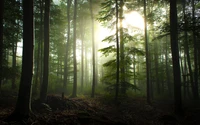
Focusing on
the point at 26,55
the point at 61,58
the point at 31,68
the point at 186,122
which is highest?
the point at 61,58

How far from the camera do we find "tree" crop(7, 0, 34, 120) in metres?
5.79

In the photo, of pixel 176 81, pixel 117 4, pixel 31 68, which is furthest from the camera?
pixel 117 4

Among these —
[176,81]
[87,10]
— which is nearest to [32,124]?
[176,81]

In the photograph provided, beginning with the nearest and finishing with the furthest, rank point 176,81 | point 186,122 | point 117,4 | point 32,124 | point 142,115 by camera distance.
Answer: point 32,124 → point 186,122 → point 142,115 → point 176,81 → point 117,4

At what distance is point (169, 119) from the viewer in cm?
805

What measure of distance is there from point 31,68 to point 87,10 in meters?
14.9

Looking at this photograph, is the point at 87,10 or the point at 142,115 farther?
the point at 87,10

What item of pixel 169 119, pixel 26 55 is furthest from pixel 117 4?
pixel 169 119

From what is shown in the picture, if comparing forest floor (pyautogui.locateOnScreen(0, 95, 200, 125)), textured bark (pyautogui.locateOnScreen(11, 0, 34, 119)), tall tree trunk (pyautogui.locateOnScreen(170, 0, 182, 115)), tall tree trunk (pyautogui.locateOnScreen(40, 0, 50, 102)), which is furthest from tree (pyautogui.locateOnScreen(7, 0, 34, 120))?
tall tree trunk (pyautogui.locateOnScreen(170, 0, 182, 115))

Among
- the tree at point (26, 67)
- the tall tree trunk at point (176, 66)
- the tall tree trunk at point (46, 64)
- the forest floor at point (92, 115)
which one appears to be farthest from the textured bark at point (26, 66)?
the tall tree trunk at point (176, 66)

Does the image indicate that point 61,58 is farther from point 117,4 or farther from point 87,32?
point 117,4

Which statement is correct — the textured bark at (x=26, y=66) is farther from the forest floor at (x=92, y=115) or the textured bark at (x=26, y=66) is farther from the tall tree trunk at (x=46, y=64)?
the tall tree trunk at (x=46, y=64)

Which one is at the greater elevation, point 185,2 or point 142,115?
point 185,2

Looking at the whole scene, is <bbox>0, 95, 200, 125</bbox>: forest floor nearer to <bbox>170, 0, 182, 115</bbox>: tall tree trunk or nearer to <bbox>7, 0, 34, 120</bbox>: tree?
<bbox>7, 0, 34, 120</bbox>: tree
